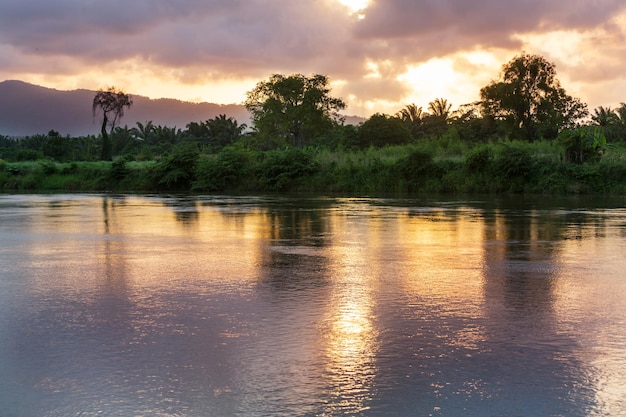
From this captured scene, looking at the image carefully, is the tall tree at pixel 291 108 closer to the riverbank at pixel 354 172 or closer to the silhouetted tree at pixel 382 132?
the silhouetted tree at pixel 382 132

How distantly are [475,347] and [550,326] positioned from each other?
1369 millimetres

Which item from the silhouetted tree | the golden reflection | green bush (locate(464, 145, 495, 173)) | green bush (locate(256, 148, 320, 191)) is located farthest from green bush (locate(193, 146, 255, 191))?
the golden reflection

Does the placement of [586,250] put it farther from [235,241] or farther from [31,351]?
[31,351]

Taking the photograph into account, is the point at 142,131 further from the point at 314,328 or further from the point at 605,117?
the point at 314,328

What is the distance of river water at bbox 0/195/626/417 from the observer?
554cm

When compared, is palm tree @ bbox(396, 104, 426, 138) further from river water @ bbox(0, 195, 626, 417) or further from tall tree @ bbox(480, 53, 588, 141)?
river water @ bbox(0, 195, 626, 417)

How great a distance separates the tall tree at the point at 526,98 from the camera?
63.1 metres

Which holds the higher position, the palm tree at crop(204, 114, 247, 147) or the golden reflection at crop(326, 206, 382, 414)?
the palm tree at crop(204, 114, 247, 147)

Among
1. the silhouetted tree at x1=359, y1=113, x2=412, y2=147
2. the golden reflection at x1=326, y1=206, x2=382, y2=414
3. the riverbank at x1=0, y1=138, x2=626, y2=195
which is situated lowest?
the golden reflection at x1=326, y1=206, x2=382, y2=414

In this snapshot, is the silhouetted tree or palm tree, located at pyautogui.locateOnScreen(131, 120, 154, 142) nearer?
the silhouetted tree

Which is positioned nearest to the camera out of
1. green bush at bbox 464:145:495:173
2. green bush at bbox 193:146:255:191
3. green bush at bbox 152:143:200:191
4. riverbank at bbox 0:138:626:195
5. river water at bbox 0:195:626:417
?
river water at bbox 0:195:626:417

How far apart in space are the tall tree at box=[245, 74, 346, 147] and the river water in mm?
65199

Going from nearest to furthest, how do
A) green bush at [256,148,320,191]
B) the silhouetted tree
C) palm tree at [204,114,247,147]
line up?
green bush at [256,148,320,191], the silhouetted tree, palm tree at [204,114,247,147]

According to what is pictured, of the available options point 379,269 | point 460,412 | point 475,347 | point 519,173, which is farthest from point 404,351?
point 519,173
